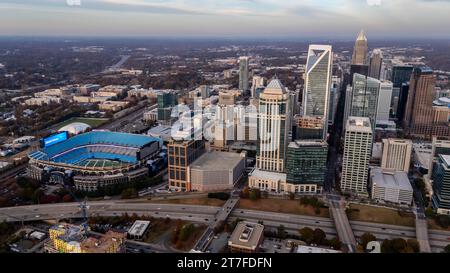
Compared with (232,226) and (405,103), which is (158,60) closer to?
(405,103)

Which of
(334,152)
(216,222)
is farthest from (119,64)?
(216,222)

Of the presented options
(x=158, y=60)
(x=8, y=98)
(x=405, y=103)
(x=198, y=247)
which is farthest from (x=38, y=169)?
(x=158, y=60)

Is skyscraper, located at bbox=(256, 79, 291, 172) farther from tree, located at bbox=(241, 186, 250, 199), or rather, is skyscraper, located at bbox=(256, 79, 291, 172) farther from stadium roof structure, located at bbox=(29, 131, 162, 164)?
stadium roof structure, located at bbox=(29, 131, 162, 164)

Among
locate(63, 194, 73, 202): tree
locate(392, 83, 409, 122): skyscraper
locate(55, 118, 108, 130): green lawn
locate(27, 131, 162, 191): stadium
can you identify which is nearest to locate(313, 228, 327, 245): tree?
locate(27, 131, 162, 191): stadium

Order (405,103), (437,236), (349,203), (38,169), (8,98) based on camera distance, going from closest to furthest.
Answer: (437,236), (349,203), (38,169), (405,103), (8,98)

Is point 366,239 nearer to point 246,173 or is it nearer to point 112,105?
point 246,173
